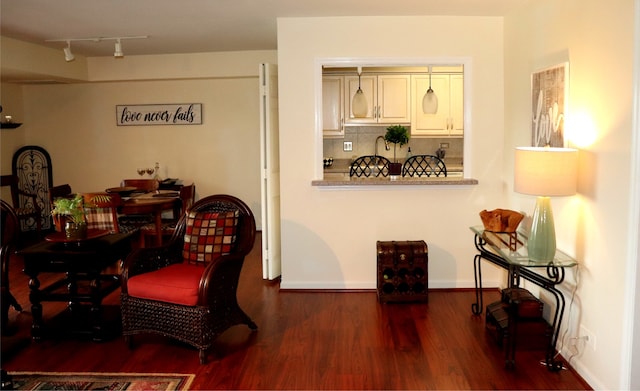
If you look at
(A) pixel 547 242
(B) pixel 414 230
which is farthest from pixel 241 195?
(A) pixel 547 242

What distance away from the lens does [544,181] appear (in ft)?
9.78

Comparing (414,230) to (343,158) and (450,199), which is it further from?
(343,158)

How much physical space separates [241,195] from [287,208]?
9.03ft

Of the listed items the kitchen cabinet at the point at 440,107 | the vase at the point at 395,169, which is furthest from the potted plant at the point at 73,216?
the kitchen cabinet at the point at 440,107

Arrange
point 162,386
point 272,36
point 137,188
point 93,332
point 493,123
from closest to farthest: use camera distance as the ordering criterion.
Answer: point 162,386
point 93,332
point 493,123
point 272,36
point 137,188

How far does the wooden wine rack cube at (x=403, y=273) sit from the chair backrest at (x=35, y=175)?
Result: 543cm

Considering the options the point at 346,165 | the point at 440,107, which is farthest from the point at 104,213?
the point at 440,107

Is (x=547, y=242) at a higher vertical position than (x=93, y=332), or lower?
higher

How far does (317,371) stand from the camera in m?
3.15

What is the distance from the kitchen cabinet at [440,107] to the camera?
7316mm

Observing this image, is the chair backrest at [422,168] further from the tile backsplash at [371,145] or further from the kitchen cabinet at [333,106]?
the kitchen cabinet at [333,106]

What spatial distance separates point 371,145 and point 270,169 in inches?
122

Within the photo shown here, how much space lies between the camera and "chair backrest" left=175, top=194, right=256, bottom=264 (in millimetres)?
3693

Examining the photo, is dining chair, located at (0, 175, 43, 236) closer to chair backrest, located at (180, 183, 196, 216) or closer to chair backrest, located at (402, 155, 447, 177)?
chair backrest, located at (180, 183, 196, 216)
